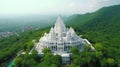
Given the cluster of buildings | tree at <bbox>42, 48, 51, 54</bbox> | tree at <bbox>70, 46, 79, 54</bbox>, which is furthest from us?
the cluster of buildings

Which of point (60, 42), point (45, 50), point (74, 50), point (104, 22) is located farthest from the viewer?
point (104, 22)

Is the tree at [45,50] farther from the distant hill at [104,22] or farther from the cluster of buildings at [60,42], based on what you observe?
the distant hill at [104,22]

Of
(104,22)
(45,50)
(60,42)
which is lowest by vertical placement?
(104,22)

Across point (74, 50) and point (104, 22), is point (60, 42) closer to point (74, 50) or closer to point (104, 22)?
point (74, 50)

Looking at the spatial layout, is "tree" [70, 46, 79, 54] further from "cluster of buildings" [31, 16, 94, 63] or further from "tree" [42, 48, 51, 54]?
"tree" [42, 48, 51, 54]

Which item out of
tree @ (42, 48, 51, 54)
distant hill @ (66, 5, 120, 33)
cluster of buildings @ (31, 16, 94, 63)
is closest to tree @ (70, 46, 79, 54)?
cluster of buildings @ (31, 16, 94, 63)

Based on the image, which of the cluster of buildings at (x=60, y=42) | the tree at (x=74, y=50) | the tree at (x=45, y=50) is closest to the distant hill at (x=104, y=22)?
the cluster of buildings at (x=60, y=42)

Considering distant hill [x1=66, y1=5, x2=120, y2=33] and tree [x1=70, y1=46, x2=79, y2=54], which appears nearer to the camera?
tree [x1=70, y1=46, x2=79, y2=54]

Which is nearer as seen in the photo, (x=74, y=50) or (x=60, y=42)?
(x=74, y=50)

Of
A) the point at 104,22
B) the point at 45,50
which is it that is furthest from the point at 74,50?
the point at 104,22

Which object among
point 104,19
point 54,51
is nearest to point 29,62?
point 54,51

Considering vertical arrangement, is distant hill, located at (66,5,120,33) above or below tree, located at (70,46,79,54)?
below

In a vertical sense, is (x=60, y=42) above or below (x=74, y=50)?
above
